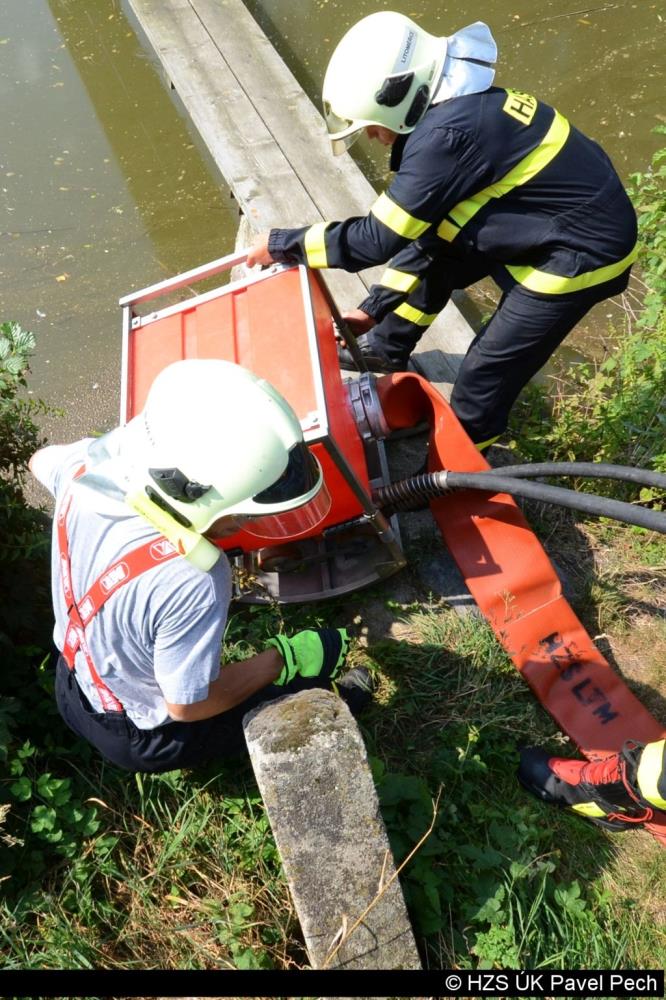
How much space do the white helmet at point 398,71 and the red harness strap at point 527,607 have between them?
103 centimetres

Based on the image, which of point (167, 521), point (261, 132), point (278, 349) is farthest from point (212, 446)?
point (261, 132)

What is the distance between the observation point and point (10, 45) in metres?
Result: 6.81

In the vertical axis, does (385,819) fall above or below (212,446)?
below

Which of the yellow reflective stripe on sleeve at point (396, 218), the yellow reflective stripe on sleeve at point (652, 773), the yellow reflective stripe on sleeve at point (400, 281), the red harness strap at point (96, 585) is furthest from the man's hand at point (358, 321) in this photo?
the yellow reflective stripe on sleeve at point (652, 773)

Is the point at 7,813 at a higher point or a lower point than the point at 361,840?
lower

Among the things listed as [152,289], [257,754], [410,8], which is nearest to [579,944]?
[257,754]

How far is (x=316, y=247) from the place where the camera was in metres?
3.10

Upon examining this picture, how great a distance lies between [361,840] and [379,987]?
1.21 ft

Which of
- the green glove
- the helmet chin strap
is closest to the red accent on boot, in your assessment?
the green glove

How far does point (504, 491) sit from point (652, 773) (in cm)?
105

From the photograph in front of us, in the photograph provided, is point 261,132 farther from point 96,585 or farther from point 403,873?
point 403,873

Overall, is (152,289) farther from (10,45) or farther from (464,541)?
(10,45)

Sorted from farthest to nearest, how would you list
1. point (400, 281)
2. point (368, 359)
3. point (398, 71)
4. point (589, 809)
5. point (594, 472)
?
point (368, 359)
point (400, 281)
point (589, 809)
point (398, 71)
point (594, 472)

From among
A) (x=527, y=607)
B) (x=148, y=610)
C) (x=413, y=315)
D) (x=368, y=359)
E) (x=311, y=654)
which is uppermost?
(x=148, y=610)
